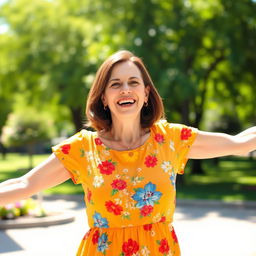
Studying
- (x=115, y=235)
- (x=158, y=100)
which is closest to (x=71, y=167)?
(x=115, y=235)

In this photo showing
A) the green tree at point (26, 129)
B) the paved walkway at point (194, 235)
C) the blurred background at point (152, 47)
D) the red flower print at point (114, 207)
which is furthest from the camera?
the green tree at point (26, 129)

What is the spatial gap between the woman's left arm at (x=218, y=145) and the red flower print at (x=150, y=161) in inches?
9.6

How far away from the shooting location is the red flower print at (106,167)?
8.17ft

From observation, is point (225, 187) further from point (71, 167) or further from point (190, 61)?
point (71, 167)

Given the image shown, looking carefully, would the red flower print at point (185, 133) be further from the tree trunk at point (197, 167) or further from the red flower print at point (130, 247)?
the tree trunk at point (197, 167)

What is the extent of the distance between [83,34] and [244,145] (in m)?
16.5

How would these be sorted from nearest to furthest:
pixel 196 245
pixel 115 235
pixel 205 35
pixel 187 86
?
pixel 115 235
pixel 196 245
pixel 187 86
pixel 205 35

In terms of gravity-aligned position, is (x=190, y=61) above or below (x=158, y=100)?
above

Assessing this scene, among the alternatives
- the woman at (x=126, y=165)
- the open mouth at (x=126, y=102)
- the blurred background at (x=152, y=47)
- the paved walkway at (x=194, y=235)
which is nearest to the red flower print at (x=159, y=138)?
the woman at (x=126, y=165)

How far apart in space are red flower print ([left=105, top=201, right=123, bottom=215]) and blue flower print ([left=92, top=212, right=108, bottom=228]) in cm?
6

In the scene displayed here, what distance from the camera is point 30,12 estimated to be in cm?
2105

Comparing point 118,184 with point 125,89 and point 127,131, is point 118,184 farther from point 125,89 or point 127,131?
point 125,89

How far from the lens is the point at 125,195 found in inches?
96.2

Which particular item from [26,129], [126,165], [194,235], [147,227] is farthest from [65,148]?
[26,129]
